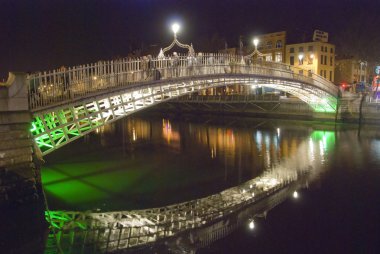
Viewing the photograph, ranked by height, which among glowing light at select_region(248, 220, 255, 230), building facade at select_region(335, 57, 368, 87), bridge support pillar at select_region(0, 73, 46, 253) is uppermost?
building facade at select_region(335, 57, 368, 87)

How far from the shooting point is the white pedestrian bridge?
11.7 meters

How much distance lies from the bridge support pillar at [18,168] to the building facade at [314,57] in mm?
43459

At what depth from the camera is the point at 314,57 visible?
4906 centimetres

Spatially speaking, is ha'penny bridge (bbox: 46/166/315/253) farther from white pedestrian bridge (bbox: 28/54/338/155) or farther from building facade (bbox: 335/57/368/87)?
building facade (bbox: 335/57/368/87)

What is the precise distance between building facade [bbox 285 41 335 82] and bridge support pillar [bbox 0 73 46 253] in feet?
143

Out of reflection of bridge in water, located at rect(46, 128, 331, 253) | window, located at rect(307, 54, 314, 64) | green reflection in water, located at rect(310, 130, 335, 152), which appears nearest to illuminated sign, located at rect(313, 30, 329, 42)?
window, located at rect(307, 54, 314, 64)

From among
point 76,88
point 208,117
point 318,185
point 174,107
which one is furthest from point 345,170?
point 174,107

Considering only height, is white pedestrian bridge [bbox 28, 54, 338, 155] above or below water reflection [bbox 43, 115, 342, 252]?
above

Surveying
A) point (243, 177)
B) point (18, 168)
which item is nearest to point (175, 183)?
point (243, 177)

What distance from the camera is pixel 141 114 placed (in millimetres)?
49125

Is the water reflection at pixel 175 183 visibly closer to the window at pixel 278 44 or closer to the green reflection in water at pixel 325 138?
the green reflection in water at pixel 325 138

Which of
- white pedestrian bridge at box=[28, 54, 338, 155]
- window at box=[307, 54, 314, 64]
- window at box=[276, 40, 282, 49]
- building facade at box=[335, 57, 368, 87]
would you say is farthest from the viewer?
building facade at box=[335, 57, 368, 87]

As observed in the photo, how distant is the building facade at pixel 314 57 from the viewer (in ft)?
161

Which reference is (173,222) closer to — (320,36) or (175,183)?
(175,183)
